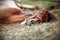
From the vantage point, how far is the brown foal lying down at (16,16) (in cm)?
108

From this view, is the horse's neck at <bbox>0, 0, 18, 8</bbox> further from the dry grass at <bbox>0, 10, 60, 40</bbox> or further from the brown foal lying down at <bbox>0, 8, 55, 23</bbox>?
the dry grass at <bbox>0, 10, 60, 40</bbox>

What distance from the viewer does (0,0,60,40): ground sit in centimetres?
104

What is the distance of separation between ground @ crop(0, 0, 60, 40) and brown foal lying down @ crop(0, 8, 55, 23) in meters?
0.03

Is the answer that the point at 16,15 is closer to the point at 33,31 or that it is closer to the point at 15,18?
the point at 15,18

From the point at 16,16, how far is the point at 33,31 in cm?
15

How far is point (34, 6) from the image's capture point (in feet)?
3.55

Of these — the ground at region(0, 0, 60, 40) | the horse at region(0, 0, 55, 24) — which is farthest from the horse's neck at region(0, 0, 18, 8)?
the ground at region(0, 0, 60, 40)

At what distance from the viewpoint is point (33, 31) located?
3.44 feet

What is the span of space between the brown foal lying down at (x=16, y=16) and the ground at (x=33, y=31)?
1.2 inches

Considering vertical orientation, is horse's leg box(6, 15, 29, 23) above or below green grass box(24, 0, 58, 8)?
below

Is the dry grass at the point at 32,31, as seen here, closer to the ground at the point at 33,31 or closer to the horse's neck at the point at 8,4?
the ground at the point at 33,31

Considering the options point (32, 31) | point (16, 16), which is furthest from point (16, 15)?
point (32, 31)

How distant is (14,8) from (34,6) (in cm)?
13

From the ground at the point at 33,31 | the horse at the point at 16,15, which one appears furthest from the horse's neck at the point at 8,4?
the ground at the point at 33,31
